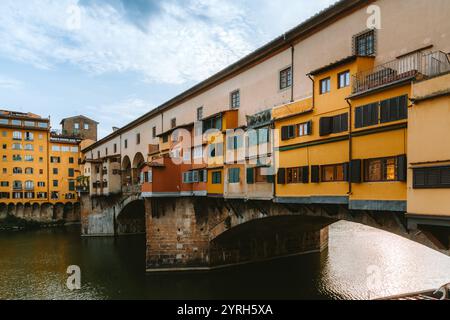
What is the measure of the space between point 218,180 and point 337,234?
2991 cm

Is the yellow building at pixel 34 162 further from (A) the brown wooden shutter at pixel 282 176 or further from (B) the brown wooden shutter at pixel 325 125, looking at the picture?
(B) the brown wooden shutter at pixel 325 125

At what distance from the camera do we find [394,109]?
1384cm

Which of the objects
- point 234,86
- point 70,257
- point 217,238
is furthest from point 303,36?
point 70,257

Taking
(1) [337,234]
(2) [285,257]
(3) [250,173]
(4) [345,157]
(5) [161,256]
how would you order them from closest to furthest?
1. (4) [345,157]
2. (3) [250,173]
3. (5) [161,256]
4. (2) [285,257]
5. (1) [337,234]

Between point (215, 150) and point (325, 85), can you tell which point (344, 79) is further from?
point (215, 150)

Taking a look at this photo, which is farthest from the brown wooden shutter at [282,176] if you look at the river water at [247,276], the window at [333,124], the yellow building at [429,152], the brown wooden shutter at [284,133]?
the river water at [247,276]

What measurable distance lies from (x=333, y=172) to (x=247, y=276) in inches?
625

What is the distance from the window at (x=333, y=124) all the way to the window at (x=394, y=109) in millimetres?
2069

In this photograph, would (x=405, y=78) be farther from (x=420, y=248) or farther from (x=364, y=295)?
(x=420, y=248)

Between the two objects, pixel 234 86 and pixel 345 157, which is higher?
pixel 234 86

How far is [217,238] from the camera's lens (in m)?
30.5

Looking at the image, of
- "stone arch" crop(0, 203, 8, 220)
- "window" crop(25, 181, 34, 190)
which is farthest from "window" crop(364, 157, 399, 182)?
"stone arch" crop(0, 203, 8, 220)

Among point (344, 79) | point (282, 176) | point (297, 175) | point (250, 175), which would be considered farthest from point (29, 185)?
point (344, 79)

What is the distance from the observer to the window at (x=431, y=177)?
1198cm
